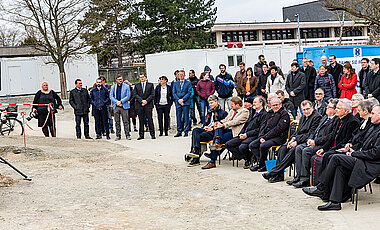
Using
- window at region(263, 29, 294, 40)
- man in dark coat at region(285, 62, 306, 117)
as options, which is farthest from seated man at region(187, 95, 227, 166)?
window at region(263, 29, 294, 40)

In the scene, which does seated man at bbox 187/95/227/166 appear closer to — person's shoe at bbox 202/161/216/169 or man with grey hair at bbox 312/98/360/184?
person's shoe at bbox 202/161/216/169

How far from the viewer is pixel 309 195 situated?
23.3 ft

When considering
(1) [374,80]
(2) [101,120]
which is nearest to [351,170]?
(1) [374,80]

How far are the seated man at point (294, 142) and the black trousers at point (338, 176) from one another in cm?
150

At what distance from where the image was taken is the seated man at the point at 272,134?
9094 millimetres

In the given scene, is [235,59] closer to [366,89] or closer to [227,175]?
[366,89]

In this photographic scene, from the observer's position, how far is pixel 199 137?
10.3 metres

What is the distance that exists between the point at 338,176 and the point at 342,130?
103 cm

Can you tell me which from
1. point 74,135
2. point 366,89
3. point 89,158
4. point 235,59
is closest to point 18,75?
point 235,59

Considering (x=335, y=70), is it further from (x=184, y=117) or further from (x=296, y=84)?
(x=184, y=117)

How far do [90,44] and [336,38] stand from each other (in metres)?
36.0

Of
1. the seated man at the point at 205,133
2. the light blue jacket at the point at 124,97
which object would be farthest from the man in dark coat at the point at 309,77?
the light blue jacket at the point at 124,97

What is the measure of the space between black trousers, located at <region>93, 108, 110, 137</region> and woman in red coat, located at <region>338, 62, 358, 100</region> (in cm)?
667

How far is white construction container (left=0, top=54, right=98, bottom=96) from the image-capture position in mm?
33188
